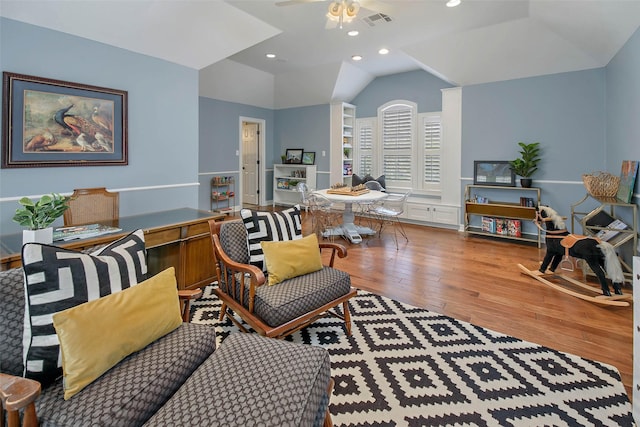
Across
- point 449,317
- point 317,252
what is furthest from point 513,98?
point 317,252

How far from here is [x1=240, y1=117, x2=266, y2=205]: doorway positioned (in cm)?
854

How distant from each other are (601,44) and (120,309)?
5407 millimetres

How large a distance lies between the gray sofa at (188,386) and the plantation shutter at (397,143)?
608 centimetres

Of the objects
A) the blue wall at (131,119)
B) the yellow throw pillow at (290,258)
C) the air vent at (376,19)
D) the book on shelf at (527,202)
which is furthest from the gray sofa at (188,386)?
the book on shelf at (527,202)

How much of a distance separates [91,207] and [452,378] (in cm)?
326

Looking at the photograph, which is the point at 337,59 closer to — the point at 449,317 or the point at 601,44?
the point at 601,44

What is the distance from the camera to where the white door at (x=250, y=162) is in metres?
8.63

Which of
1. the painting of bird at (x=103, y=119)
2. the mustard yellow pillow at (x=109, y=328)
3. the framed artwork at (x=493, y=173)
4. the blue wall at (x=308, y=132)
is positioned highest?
the blue wall at (x=308, y=132)

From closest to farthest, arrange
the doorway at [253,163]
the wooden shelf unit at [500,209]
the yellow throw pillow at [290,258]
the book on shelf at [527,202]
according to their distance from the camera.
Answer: the yellow throw pillow at [290,258] < the wooden shelf unit at [500,209] < the book on shelf at [527,202] < the doorway at [253,163]

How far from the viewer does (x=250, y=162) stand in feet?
28.9

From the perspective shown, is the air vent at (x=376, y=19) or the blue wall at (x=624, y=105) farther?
the air vent at (x=376, y=19)

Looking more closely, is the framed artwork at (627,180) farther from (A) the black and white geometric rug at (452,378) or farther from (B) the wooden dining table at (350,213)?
(B) the wooden dining table at (350,213)

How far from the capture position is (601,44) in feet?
12.7

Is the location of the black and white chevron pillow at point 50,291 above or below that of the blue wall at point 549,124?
below
